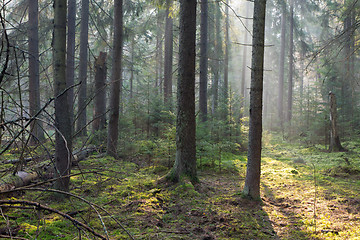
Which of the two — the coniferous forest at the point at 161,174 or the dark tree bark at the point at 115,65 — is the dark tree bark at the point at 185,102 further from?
the dark tree bark at the point at 115,65

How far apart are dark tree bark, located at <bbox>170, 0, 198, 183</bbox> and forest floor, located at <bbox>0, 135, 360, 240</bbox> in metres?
0.49

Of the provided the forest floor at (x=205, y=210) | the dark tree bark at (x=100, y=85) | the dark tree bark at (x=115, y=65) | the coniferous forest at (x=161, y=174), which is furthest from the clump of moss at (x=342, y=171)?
the dark tree bark at (x=100, y=85)

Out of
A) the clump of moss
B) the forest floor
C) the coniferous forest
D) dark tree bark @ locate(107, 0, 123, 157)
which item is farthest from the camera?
dark tree bark @ locate(107, 0, 123, 157)

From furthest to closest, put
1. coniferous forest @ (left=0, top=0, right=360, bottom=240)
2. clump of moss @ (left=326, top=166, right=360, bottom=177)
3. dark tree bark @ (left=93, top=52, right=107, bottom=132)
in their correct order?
1. dark tree bark @ (left=93, top=52, right=107, bottom=132)
2. clump of moss @ (left=326, top=166, right=360, bottom=177)
3. coniferous forest @ (left=0, top=0, right=360, bottom=240)

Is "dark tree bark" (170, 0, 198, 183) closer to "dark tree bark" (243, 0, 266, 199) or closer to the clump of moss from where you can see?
"dark tree bark" (243, 0, 266, 199)

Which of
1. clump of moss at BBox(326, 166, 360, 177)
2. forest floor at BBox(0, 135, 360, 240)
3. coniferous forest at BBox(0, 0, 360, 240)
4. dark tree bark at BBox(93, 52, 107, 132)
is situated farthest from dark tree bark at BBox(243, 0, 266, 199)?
dark tree bark at BBox(93, 52, 107, 132)

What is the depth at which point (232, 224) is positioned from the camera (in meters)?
4.46

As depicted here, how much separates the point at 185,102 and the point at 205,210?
263cm

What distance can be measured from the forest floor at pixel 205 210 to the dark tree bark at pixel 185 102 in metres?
0.49

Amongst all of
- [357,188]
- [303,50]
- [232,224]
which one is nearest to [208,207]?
[232,224]

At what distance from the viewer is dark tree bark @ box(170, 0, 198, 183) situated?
6.53 metres

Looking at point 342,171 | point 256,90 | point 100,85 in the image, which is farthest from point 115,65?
point 342,171

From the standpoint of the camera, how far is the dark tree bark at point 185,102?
6.53 m

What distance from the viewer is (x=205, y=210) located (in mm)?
5082
